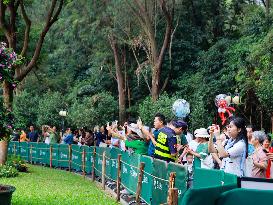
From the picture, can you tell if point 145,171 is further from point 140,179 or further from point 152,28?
point 152,28

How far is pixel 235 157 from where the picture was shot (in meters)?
7.62

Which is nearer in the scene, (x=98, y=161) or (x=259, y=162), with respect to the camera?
(x=259, y=162)

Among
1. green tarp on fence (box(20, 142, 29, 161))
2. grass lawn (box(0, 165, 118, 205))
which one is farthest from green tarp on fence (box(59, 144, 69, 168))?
green tarp on fence (box(20, 142, 29, 161))

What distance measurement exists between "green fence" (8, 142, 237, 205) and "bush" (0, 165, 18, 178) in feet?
7.81

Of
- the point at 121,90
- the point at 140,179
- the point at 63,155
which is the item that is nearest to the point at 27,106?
the point at 121,90

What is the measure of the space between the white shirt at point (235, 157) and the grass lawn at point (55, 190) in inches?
236

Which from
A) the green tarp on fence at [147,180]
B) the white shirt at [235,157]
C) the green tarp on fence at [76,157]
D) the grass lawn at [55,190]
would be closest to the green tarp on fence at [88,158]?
the grass lawn at [55,190]

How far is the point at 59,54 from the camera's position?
143 ft

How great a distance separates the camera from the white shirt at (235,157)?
755cm

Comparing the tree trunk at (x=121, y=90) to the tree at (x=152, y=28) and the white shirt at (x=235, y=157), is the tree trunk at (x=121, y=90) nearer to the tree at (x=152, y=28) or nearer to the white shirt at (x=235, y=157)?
the tree at (x=152, y=28)

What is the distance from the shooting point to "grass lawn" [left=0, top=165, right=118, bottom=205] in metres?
13.9

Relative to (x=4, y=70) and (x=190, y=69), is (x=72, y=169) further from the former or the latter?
(x=190, y=69)

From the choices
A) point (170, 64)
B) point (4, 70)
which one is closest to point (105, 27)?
point (170, 64)

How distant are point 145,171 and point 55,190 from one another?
607 centimetres
